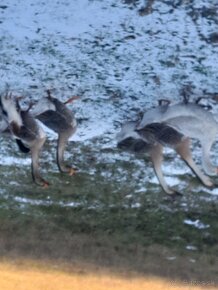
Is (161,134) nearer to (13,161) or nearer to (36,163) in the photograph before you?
(36,163)

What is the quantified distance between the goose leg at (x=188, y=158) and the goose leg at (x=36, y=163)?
1392 millimetres

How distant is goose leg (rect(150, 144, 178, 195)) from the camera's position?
23.9 ft

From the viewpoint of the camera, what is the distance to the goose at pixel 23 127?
7102 mm

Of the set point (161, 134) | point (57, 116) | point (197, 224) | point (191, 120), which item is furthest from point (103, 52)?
point (197, 224)

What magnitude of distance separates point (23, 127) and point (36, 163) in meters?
0.56

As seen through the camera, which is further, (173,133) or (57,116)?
(57,116)

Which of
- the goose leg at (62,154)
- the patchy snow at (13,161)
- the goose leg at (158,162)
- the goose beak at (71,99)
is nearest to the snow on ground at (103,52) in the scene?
the patchy snow at (13,161)

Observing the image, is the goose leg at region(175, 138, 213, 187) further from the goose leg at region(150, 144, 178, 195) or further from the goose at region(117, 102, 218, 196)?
the goose leg at region(150, 144, 178, 195)

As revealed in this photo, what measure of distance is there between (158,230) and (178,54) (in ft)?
6.48

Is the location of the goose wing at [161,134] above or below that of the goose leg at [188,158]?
above

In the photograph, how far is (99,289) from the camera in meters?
7.67

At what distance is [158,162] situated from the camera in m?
7.37

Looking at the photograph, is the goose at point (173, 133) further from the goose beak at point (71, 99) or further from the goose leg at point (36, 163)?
the goose leg at point (36, 163)

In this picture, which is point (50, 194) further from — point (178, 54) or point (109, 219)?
point (178, 54)
